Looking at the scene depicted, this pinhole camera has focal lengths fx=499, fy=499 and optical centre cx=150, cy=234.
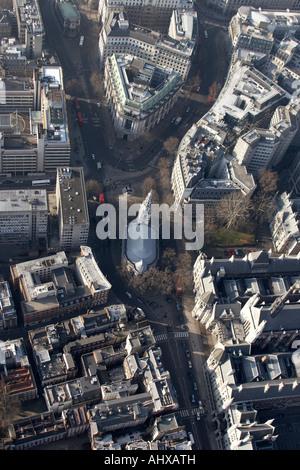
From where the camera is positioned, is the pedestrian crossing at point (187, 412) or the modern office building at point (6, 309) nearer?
the pedestrian crossing at point (187, 412)

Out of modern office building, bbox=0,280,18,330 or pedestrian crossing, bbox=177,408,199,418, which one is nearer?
pedestrian crossing, bbox=177,408,199,418

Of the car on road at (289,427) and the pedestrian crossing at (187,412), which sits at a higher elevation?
the pedestrian crossing at (187,412)

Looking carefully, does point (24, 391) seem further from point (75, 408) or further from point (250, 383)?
point (250, 383)

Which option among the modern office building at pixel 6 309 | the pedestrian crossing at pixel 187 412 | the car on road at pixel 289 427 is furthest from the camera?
the car on road at pixel 289 427

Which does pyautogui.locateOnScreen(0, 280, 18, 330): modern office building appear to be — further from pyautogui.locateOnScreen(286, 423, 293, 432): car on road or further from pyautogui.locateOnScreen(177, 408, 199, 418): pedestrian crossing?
pyautogui.locateOnScreen(286, 423, 293, 432): car on road

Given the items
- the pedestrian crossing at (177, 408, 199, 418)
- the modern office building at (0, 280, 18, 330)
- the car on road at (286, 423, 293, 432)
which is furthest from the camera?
the car on road at (286, 423, 293, 432)

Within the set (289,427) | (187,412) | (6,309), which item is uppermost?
(6,309)

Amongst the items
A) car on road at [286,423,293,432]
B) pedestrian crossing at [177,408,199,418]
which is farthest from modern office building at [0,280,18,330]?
car on road at [286,423,293,432]

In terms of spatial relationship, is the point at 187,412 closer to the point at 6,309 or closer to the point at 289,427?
the point at 289,427

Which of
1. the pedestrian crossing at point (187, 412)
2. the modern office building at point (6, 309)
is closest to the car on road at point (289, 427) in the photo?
the pedestrian crossing at point (187, 412)

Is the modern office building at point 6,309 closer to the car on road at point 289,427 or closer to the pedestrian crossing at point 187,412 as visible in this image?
the pedestrian crossing at point 187,412

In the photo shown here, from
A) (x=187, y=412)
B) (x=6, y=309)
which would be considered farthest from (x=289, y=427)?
(x=6, y=309)
